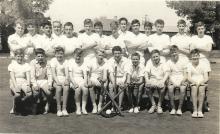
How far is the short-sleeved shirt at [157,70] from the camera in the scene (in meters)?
6.04

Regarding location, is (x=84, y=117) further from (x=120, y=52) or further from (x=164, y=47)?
(x=164, y=47)

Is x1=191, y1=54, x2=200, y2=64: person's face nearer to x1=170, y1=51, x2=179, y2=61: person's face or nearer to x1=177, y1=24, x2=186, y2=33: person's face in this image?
x1=170, y1=51, x2=179, y2=61: person's face

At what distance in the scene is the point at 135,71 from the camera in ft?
20.1

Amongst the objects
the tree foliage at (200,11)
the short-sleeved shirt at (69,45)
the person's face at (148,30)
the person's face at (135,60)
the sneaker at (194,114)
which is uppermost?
the tree foliage at (200,11)

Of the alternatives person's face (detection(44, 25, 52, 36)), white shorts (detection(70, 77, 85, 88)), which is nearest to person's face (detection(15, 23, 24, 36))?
person's face (detection(44, 25, 52, 36))

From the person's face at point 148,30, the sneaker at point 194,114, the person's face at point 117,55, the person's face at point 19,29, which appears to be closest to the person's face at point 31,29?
the person's face at point 19,29

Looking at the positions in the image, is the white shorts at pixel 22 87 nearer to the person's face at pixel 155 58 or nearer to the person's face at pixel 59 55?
the person's face at pixel 59 55

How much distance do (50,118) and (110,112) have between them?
0.93 m

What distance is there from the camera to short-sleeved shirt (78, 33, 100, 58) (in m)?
6.14

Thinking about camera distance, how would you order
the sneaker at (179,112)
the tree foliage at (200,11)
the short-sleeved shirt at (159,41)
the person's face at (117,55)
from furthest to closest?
the tree foliage at (200,11)
the short-sleeved shirt at (159,41)
the person's face at (117,55)
the sneaker at (179,112)

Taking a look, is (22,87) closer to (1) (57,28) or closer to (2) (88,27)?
(1) (57,28)

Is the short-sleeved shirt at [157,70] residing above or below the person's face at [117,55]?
below

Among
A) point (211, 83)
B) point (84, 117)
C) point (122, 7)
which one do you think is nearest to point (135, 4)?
point (122, 7)

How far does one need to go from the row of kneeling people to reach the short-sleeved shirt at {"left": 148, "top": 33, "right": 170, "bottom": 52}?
0.56ft
